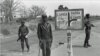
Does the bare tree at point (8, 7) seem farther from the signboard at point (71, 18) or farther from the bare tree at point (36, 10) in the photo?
the signboard at point (71, 18)

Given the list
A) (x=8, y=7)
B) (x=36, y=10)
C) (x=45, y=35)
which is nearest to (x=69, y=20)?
(x=45, y=35)

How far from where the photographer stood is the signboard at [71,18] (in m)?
12.1

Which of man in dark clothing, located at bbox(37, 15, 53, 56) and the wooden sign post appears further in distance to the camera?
the wooden sign post

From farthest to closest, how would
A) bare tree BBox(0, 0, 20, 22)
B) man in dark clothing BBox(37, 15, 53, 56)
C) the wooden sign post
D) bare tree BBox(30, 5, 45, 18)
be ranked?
1. bare tree BBox(30, 5, 45, 18)
2. bare tree BBox(0, 0, 20, 22)
3. the wooden sign post
4. man in dark clothing BBox(37, 15, 53, 56)

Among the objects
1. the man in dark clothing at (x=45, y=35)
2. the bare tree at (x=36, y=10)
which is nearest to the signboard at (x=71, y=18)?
the man in dark clothing at (x=45, y=35)

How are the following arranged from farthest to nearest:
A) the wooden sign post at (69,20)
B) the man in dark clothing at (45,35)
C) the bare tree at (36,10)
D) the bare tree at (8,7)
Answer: the bare tree at (36,10), the bare tree at (8,7), the wooden sign post at (69,20), the man in dark clothing at (45,35)

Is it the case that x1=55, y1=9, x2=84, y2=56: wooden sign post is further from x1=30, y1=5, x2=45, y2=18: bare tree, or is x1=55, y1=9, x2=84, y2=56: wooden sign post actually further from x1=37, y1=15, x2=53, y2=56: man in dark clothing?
x1=30, y1=5, x2=45, y2=18: bare tree

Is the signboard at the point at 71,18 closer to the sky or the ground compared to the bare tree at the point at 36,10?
closer to the sky

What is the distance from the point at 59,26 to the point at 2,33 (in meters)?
30.4

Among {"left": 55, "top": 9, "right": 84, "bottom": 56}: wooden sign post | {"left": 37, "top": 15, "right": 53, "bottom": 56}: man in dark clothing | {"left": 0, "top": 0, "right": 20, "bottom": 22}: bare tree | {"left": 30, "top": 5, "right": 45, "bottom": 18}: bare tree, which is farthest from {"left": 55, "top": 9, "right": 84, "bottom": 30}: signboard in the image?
{"left": 30, "top": 5, "right": 45, "bottom": 18}: bare tree

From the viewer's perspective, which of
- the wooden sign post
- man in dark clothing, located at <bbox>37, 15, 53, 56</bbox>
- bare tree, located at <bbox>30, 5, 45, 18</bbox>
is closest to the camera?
man in dark clothing, located at <bbox>37, 15, 53, 56</bbox>

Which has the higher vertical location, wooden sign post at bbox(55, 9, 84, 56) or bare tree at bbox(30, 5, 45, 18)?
wooden sign post at bbox(55, 9, 84, 56)

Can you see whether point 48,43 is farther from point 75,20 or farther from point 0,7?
point 0,7

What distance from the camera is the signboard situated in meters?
12.1
